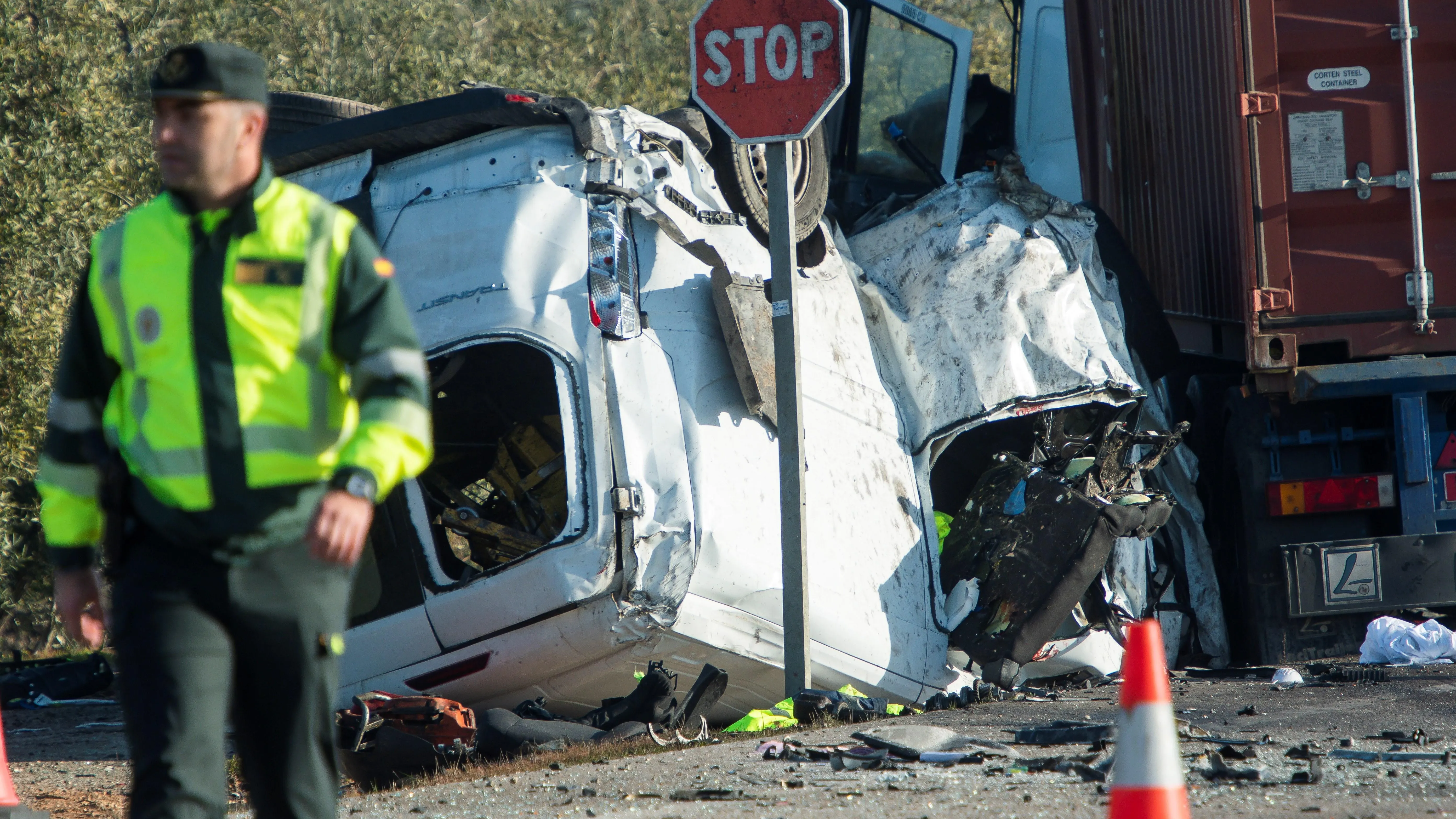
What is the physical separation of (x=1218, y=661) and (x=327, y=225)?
5.28 metres

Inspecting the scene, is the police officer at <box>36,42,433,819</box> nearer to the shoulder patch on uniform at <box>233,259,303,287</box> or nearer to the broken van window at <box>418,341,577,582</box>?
the shoulder patch on uniform at <box>233,259,303,287</box>

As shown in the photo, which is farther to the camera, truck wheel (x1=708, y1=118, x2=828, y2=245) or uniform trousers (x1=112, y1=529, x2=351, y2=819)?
truck wheel (x1=708, y1=118, x2=828, y2=245)

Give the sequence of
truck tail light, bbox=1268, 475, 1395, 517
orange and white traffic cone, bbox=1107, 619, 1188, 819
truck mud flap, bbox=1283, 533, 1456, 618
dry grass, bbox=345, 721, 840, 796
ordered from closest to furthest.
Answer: orange and white traffic cone, bbox=1107, 619, 1188, 819 → dry grass, bbox=345, 721, 840, 796 → truck mud flap, bbox=1283, 533, 1456, 618 → truck tail light, bbox=1268, 475, 1395, 517

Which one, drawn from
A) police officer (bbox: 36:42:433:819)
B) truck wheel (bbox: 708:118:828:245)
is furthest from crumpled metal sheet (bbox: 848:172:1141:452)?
police officer (bbox: 36:42:433:819)

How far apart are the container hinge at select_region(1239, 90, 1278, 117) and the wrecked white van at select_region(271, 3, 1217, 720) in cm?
125

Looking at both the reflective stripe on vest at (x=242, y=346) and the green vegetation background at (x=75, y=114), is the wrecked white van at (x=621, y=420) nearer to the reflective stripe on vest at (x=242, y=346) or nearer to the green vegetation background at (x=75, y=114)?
the reflective stripe on vest at (x=242, y=346)

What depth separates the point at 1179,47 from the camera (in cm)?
718

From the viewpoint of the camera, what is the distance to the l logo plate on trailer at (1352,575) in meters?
6.03

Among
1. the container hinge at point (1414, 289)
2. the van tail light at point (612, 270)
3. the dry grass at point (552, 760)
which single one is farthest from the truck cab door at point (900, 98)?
the dry grass at point (552, 760)

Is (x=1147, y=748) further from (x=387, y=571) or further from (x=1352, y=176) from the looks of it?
(x=1352, y=176)

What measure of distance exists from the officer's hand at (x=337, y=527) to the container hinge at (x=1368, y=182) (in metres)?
5.08

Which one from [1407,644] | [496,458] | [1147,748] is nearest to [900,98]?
[496,458]

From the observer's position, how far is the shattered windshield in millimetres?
8617

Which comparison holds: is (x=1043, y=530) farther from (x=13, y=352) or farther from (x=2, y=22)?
(x=2, y=22)
